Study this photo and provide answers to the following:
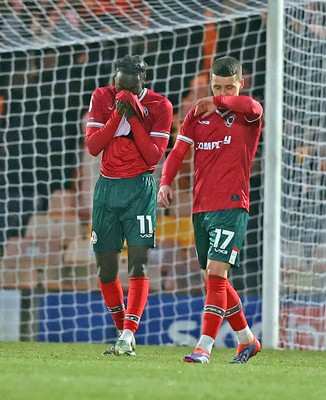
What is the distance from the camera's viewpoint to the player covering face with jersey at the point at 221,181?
5.18 metres

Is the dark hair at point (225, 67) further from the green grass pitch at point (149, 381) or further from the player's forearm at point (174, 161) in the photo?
the green grass pitch at point (149, 381)

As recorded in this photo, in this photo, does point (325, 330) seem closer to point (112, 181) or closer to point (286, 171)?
point (286, 171)

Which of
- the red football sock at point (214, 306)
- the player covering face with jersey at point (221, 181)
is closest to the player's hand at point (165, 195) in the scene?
the player covering face with jersey at point (221, 181)

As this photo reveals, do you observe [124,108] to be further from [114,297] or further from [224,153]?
[114,297]

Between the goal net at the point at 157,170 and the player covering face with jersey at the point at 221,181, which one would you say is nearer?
the player covering face with jersey at the point at 221,181

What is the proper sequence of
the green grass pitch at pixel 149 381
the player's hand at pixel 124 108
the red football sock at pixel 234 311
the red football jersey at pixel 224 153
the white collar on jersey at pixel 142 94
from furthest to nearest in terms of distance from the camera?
the white collar on jersey at pixel 142 94
the player's hand at pixel 124 108
the red football sock at pixel 234 311
the red football jersey at pixel 224 153
the green grass pitch at pixel 149 381

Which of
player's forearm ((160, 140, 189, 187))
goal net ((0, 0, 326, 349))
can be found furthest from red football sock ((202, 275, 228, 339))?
goal net ((0, 0, 326, 349))

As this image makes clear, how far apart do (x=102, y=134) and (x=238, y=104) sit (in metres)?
0.78

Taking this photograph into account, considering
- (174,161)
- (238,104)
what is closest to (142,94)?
(174,161)

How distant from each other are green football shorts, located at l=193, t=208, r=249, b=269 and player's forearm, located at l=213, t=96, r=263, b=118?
455 millimetres

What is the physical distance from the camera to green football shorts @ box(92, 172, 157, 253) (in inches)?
225

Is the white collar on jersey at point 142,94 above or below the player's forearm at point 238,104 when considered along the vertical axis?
above

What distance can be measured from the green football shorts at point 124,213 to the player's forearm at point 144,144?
0.17 metres

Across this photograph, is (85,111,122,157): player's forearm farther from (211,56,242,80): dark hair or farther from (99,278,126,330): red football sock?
(99,278,126,330): red football sock
